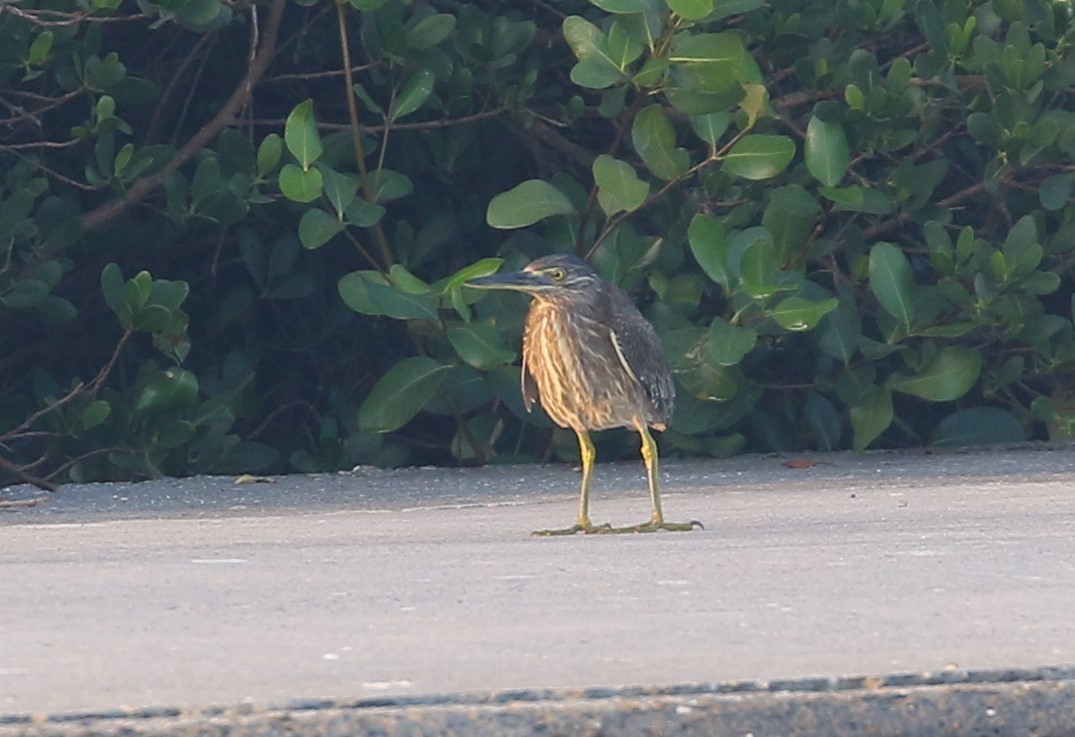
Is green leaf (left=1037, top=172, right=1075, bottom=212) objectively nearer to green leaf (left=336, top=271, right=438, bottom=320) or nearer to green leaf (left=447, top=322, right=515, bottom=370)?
green leaf (left=447, top=322, right=515, bottom=370)

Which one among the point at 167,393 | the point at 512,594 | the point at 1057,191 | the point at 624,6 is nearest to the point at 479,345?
the point at 167,393

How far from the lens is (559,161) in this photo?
845 cm

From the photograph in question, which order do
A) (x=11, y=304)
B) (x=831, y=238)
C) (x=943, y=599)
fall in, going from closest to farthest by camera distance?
(x=943, y=599), (x=11, y=304), (x=831, y=238)

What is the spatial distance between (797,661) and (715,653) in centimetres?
15

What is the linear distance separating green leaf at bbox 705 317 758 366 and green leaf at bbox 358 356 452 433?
3.26 ft

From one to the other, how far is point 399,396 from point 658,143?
1.30 m

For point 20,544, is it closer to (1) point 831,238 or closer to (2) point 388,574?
(2) point 388,574

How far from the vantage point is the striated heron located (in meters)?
6.17

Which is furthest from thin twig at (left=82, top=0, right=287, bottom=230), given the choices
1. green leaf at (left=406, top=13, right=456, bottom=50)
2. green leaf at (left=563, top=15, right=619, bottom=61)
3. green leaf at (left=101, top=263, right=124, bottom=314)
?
green leaf at (left=563, top=15, right=619, bottom=61)

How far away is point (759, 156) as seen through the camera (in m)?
7.23

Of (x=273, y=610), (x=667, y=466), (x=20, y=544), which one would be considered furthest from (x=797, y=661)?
(x=667, y=466)

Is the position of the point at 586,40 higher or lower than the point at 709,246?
higher

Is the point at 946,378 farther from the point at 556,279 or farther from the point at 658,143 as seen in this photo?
the point at 556,279

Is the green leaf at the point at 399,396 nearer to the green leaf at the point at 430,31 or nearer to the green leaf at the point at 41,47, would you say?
the green leaf at the point at 430,31
